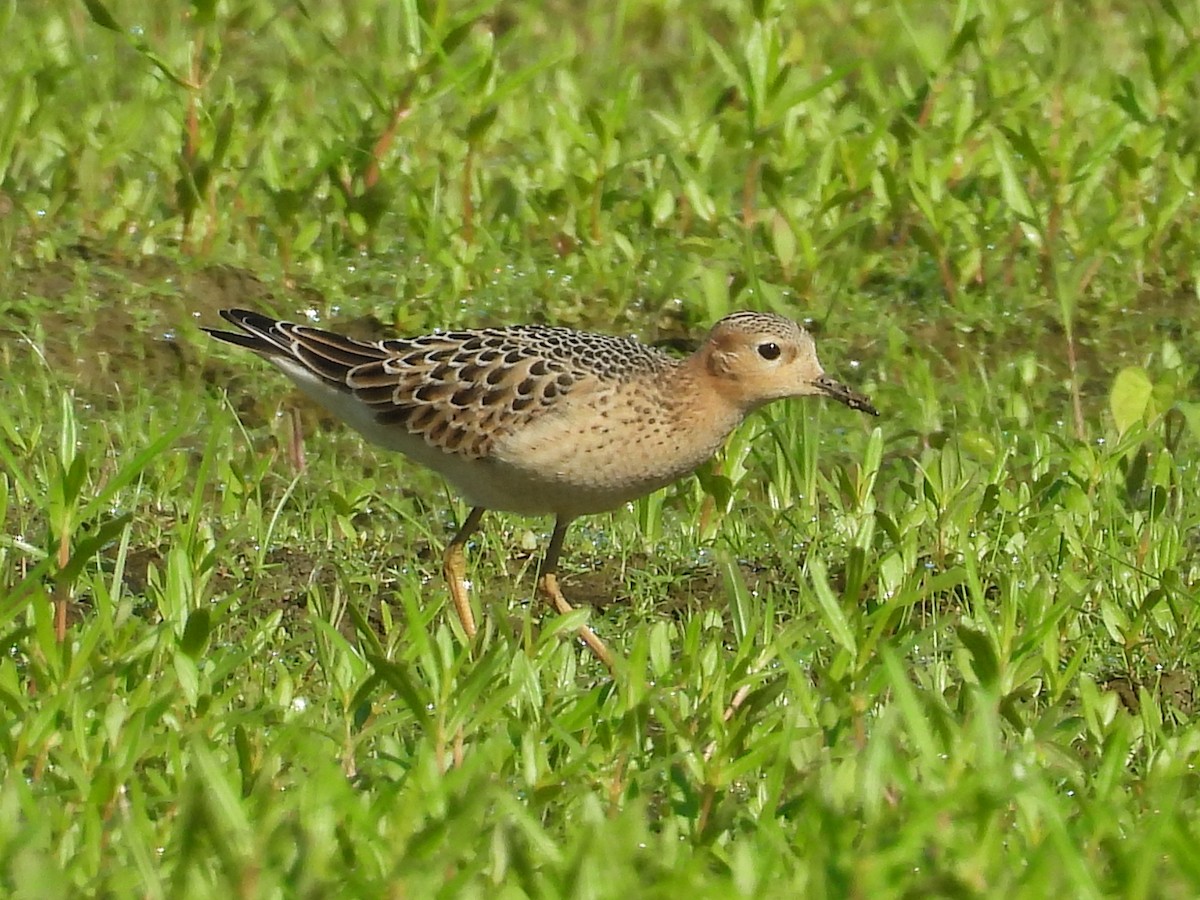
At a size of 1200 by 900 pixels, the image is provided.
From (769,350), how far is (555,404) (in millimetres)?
648

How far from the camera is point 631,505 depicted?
729cm

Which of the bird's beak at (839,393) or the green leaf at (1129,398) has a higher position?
the bird's beak at (839,393)

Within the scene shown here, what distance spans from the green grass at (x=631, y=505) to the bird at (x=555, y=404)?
0.32 m

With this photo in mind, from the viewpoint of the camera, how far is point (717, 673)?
528cm

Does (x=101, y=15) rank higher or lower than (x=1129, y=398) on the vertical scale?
higher

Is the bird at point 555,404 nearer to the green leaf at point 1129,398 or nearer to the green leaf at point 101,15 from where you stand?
the green leaf at point 1129,398

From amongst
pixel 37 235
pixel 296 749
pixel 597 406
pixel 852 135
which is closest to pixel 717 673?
pixel 296 749

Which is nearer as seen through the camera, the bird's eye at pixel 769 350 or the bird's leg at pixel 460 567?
the bird's leg at pixel 460 567

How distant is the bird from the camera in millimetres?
6484

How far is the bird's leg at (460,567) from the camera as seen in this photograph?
254 inches

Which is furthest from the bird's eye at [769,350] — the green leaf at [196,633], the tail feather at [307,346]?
the green leaf at [196,633]

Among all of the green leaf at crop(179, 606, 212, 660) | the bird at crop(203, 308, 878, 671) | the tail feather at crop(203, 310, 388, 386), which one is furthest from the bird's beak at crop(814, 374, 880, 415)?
the green leaf at crop(179, 606, 212, 660)

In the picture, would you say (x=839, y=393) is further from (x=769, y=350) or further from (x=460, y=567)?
(x=460, y=567)

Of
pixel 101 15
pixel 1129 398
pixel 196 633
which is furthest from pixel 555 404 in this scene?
pixel 101 15
